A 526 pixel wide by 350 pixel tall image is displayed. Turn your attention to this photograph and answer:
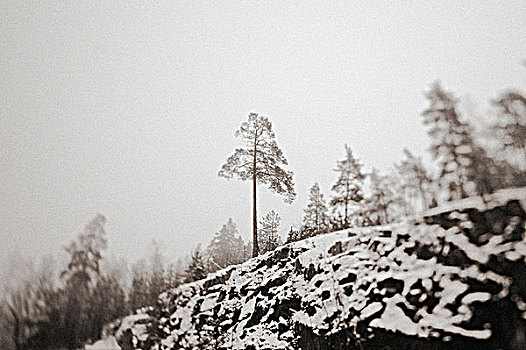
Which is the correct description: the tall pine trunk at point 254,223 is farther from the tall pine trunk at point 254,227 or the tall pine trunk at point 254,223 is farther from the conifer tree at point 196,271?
the conifer tree at point 196,271

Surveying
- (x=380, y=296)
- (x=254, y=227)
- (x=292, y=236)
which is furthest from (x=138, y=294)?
(x=380, y=296)

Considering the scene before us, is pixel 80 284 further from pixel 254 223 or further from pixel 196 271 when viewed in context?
pixel 254 223

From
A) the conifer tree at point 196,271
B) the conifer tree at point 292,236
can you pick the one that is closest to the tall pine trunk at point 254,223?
the conifer tree at point 292,236

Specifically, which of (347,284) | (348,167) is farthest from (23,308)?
(348,167)

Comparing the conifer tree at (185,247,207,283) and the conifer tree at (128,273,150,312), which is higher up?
the conifer tree at (185,247,207,283)

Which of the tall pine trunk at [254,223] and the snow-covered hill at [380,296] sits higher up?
the tall pine trunk at [254,223]

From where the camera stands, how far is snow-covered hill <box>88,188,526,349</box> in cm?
493

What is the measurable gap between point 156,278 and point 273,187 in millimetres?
8018

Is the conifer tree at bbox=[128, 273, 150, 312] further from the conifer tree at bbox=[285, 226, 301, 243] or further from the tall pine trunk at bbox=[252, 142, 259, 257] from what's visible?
the conifer tree at bbox=[285, 226, 301, 243]

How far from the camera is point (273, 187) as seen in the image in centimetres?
1717

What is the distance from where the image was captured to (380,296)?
20.7ft

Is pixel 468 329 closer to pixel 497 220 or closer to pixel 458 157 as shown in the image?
pixel 497 220

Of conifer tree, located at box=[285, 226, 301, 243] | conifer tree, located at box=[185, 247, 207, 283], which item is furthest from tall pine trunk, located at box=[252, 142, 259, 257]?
conifer tree, located at box=[185, 247, 207, 283]

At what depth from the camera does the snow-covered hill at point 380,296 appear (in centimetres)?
493
